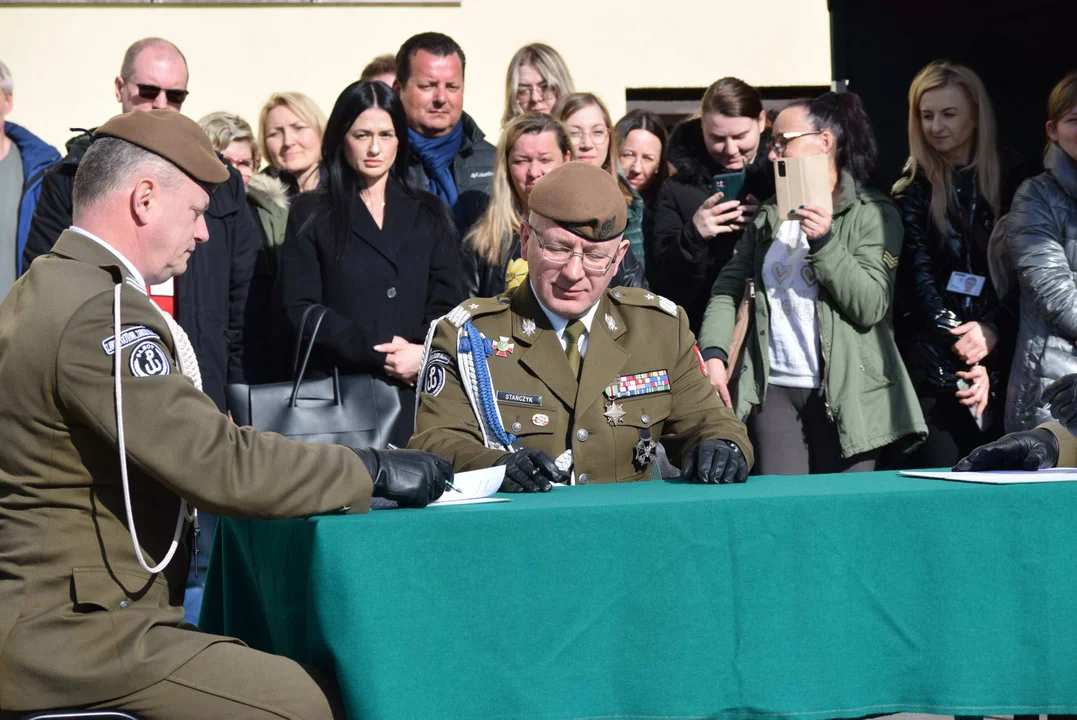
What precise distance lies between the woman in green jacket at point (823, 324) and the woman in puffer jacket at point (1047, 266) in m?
0.38

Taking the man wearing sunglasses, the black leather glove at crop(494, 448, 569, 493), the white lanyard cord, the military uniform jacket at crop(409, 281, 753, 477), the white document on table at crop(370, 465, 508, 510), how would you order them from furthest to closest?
1. the man wearing sunglasses
2. the military uniform jacket at crop(409, 281, 753, 477)
3. the black leather glove at crop(494, 448, 569, 493)
4. the white document on table at crop(370, 465, 508, 510)
5. the white lanyard cord

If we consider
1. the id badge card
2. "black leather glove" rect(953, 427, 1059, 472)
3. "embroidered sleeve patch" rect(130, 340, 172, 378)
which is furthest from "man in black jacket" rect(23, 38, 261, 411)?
"black leather glove" rect(953, 427, 1059, 472)

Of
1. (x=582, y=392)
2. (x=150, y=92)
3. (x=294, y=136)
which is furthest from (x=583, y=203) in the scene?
(x=294, y=136)

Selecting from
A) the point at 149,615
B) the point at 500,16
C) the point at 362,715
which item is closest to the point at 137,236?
the point at 149,615

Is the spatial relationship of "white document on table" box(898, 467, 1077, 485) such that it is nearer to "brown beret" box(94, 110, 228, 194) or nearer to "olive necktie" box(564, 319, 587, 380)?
"olive necktie" box(564, 319, 587, 380)

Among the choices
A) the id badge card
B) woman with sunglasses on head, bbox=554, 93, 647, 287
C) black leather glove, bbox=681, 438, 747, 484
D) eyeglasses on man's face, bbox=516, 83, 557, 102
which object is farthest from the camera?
eyeglasses on man's face, bbox=516, 83, 557, 102

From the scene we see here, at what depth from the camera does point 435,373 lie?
3391mm

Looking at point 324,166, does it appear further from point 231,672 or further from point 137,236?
point 231,672

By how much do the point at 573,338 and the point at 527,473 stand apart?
0.63m

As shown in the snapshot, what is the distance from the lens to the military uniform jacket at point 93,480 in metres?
2.32

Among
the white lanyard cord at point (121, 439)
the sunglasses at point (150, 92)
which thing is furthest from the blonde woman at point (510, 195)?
the white lanyard cord at point (121, 439)

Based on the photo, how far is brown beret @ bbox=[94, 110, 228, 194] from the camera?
2.52 metres

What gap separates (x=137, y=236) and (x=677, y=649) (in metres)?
1.30

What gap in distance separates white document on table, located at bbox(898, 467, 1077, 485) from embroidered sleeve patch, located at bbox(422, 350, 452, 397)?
1.16m
